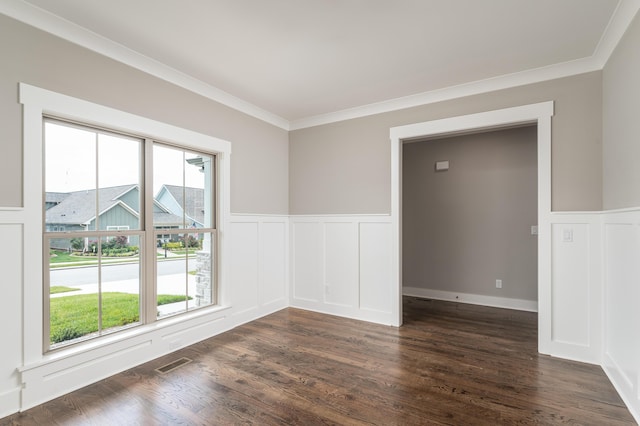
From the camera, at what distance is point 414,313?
4391mm

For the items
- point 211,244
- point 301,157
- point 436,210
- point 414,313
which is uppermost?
point 301,157

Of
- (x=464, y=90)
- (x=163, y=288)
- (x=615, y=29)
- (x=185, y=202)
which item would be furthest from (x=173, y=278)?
(x=615, y=29)

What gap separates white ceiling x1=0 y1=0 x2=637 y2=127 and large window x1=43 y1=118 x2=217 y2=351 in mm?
824

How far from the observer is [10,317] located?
84.4 inches

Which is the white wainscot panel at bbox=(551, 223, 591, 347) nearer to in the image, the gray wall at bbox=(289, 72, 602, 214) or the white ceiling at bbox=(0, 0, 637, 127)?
the gray wall at bbox=(289, 72, 602, 214)

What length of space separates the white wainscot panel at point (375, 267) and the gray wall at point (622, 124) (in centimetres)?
213

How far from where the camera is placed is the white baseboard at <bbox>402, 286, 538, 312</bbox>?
14.8ft

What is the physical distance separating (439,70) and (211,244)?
3.10m

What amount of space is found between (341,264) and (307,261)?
0.56m

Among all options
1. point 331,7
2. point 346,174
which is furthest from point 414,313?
point 331,7

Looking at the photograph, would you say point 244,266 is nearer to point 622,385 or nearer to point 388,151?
point 388,151

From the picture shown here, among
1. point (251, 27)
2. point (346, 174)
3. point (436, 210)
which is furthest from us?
point (436, 210)

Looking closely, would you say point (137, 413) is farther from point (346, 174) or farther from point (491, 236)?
point (491, 236)

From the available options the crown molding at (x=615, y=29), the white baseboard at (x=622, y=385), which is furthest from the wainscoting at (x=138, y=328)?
the crown molding at (x=615, y=29)
